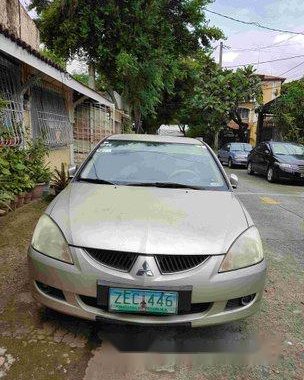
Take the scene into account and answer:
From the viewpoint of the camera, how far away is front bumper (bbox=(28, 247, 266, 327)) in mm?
2367

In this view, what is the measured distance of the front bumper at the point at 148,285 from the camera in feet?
7.77

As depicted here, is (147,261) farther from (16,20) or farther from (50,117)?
(16,20)

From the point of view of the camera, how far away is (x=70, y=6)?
47.0 ft

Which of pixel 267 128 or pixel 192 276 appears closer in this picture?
pixel 192 276

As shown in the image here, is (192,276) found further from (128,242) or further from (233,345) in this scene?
(233,345)

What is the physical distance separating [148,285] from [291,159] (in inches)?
456

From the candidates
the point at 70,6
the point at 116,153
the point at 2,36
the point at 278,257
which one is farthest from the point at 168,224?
the point at 70,6

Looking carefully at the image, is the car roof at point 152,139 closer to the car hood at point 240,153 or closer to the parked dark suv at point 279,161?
the parked dark suv at point 279,161

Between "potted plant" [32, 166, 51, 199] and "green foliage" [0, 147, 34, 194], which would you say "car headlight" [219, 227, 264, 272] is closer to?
"green foliage" [0, 147, 34, 194]

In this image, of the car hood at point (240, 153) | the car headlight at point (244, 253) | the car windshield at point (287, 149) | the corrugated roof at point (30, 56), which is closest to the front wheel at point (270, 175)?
the car windshield at point (287, 149)

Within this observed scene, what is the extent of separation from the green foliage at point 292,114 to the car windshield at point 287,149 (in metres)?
6.39

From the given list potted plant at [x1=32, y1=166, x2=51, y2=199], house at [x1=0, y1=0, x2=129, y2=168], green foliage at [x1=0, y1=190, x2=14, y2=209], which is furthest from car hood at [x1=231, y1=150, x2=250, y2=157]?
green foliage at [x1=0, y1=190, x2=14, y2=209]

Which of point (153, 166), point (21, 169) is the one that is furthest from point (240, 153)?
point (153, 166)

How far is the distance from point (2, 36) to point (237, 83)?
26116 millimetres
